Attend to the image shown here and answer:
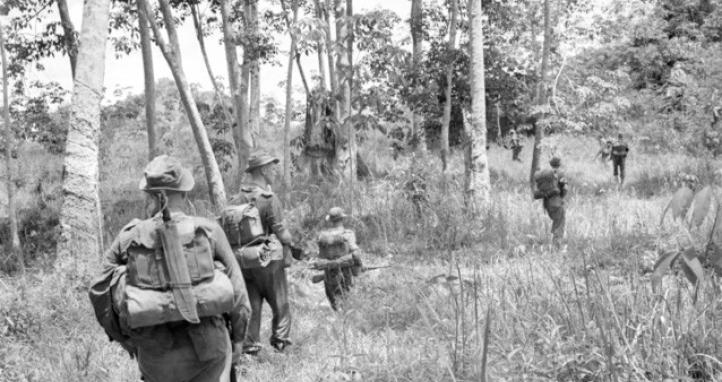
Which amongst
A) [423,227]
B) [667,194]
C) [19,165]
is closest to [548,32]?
[667,194]

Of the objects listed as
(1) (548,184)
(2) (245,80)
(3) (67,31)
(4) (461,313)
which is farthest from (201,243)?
(3) (67,31)

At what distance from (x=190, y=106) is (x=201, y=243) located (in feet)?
26.5

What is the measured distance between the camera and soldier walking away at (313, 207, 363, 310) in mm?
6363

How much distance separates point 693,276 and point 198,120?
9762 mm

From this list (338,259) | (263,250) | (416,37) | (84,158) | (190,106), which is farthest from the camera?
(416,37)

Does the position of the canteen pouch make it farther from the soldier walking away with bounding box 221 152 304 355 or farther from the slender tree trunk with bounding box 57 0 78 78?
the slender tree trunk with bounding box 57 0 78 78

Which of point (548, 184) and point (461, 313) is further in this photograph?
point (548, 184)

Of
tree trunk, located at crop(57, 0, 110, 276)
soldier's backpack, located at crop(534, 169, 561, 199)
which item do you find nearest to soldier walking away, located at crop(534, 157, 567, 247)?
soldier's backpack, located at crop(534, 169, 561, 199)

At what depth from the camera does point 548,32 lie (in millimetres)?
15562

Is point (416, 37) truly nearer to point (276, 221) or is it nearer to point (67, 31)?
point (67, 31)

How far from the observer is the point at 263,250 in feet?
17.4

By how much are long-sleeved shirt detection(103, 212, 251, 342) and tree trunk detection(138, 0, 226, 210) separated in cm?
776

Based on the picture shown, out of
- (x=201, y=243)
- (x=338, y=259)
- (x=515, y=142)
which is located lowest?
(x=338, y=259)

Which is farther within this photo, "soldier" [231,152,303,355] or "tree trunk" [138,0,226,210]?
"tree trunk" [138,0,226,210]
